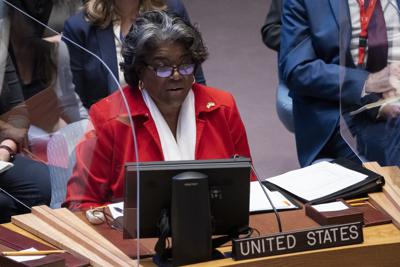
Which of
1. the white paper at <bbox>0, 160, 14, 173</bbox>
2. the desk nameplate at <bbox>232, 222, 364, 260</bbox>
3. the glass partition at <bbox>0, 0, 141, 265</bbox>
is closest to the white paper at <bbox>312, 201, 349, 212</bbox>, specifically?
the desk nameplate at <bbox>232, 222, 364, 260</bbox>

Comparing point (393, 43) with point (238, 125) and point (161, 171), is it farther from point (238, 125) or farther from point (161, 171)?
point (161, 171)

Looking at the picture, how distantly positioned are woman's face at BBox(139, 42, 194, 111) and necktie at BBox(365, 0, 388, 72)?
2.19 feet

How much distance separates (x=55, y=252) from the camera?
246 cm

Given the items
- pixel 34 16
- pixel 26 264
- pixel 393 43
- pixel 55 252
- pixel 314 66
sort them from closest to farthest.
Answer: pixel 26 264
pixel 55 252
pixel 34 16
pixel 393 43
pixel 314 66

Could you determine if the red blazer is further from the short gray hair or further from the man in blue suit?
the man in blue suit

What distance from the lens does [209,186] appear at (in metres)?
2.40

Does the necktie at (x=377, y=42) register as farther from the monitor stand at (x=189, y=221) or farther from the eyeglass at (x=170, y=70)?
the monitor stand at (x=189, y=221)

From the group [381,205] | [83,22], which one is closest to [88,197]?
[381,205]

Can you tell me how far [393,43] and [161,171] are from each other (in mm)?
1230

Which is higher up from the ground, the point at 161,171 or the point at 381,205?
the point at 161,171

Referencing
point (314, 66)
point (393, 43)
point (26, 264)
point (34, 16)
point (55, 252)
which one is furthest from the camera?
point (314, 66)

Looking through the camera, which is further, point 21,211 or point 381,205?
point 21,211

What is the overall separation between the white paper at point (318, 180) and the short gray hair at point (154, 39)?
0.50 meters

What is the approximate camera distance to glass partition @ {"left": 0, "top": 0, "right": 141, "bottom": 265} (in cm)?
255
